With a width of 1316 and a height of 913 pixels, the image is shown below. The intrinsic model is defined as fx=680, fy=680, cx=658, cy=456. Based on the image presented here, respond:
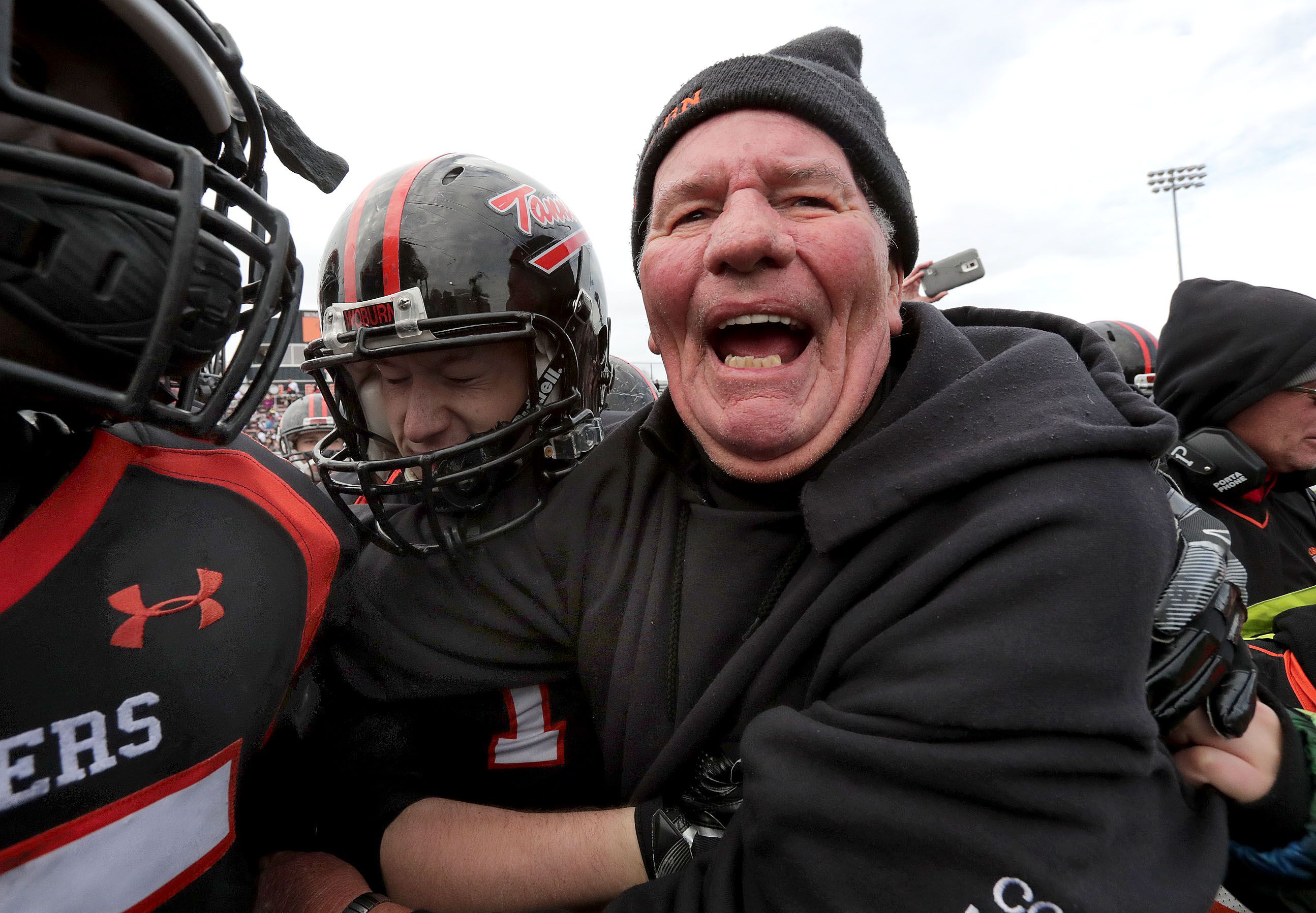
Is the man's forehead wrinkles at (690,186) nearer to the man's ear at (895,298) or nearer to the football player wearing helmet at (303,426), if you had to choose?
the man's ear at (895,298)

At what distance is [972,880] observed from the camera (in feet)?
3.11

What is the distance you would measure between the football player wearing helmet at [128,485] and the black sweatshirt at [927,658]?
1.86ft

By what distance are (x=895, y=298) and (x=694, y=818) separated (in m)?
1.35

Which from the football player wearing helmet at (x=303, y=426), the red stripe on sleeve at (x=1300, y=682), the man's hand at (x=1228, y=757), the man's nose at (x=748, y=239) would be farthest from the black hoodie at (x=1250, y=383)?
the football player wearing helmet at (x=303, y=426)

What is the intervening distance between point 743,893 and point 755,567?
0.61m

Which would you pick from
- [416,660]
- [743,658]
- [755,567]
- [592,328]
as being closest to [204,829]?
[416,660]

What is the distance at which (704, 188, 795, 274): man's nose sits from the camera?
4.82ft

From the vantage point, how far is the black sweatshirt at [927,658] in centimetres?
95

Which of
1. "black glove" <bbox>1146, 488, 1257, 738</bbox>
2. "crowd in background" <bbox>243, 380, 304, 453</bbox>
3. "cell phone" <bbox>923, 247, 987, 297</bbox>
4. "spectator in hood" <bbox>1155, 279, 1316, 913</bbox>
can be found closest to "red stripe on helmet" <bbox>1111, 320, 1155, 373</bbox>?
"cell phone" <bbox>923, 247, 987, 297</bbox>

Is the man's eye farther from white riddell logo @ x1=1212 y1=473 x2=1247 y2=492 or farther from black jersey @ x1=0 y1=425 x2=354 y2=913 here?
Answer: white riddell logo @ x1=1212 y1=473 x2=1247 y2=492

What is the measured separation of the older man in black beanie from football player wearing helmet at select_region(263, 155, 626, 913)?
86 mm

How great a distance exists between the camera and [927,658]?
105cm

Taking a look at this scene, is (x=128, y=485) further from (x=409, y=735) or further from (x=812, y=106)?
(x=812, y=106)

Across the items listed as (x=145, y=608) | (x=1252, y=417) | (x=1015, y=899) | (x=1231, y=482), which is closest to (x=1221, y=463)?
(x=1231, y=482)
